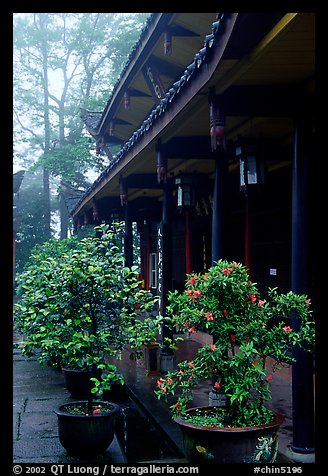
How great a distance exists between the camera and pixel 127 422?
6.88 meters

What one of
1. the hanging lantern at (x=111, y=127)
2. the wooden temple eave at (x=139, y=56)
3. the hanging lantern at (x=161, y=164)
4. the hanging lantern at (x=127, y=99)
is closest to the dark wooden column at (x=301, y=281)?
the hanging lantern at (x=161, y=164)

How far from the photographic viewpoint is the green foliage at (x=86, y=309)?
5430 mm

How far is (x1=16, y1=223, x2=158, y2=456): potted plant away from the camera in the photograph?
537 centimetres

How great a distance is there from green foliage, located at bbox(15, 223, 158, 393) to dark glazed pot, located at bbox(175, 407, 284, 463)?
50.9 inches

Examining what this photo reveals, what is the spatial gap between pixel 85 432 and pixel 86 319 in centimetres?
107

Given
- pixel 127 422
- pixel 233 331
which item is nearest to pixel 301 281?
pixel 233 331

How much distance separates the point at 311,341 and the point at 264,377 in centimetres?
54

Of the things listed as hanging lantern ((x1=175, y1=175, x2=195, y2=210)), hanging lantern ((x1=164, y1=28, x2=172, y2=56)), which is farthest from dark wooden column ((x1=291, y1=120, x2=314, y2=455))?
hanging lantern ((x1=164, y1=28, x2=172, y2=56))

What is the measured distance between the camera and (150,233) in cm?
1702

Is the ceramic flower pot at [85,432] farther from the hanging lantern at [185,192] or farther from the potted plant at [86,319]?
the hanging lantern at [185,192]

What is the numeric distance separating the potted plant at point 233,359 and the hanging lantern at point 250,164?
163 centimetres

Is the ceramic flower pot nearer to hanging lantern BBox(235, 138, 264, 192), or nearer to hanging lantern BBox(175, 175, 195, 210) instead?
hanging lantern BBox(235, 138, 264, 192)
